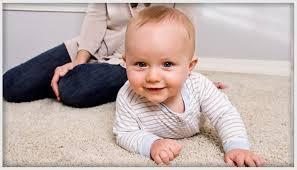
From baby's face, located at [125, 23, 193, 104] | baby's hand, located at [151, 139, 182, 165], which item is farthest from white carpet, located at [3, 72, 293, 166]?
baby's face, located at [125, 23, 193, 104]

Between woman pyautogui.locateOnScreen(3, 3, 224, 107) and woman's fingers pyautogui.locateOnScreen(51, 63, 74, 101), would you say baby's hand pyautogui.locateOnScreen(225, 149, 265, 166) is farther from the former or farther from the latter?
woman's fingers pyautogui.locateOnScreen(51, 63, 74, 101)

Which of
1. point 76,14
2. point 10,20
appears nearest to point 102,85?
point 76,14

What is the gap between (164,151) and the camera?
605mm

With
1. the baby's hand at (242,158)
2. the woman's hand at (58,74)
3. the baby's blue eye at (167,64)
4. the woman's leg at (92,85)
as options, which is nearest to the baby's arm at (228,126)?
the baby's hand at (242,158)

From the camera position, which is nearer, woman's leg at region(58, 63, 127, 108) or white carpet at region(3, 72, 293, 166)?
white carpet at region(3, 72, 293, 166)

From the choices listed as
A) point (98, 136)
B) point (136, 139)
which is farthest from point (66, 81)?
point (136, 139)

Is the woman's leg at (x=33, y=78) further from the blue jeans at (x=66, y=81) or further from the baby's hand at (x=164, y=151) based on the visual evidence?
the baby's hand at (x=164, y=151)

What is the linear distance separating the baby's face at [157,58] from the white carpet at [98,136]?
11 cm

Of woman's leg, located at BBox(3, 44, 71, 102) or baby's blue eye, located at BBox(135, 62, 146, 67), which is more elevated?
baby's blue eye, located at BBox(135, 62, 146, 67)

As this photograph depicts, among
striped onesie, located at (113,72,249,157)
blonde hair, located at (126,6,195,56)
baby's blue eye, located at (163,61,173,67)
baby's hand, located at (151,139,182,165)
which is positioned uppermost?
blonde hair, located at (126,6,195,56)

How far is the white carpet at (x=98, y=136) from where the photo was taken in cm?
63

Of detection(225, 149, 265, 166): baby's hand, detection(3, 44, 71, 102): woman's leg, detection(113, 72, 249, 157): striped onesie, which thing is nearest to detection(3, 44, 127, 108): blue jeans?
detection(3, 44, 71, 102): woman's leg

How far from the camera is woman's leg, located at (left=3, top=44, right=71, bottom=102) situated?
102cm

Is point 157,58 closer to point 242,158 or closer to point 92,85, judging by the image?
point 242,158
